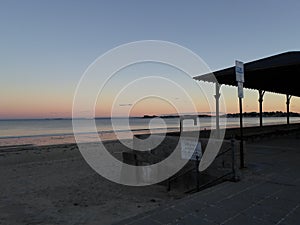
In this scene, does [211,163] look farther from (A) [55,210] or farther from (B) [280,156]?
(A) [55,210]

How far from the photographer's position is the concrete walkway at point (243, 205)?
3.48 m

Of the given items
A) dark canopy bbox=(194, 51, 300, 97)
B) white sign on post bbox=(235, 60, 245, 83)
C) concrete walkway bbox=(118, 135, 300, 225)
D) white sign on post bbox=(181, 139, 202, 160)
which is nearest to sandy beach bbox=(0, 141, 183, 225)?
white sign on post bbox=(181, 139, 202, 160)

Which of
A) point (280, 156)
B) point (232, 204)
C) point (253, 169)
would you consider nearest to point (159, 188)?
point (253, 169)

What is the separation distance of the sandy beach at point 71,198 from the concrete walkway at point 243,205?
2091 millimetres

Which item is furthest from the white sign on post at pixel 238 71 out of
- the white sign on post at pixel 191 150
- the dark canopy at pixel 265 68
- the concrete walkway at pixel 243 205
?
the dark canopy at pixel 265 68

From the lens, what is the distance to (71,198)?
7.66 meters

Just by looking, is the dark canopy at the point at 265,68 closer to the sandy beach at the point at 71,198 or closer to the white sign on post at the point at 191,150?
the white sign on post at the point at 191,150

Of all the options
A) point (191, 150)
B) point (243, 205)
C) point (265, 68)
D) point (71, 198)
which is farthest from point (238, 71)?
point (71, 198)

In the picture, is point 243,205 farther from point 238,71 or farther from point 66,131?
point 66,131

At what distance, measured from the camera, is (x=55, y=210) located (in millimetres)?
6578

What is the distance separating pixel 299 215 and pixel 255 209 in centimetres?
57

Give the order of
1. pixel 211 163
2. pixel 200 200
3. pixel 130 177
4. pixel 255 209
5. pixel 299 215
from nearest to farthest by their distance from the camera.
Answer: pixel 299 215 < pixel 255 209 < pixel 200 200 < pixel 211 163 < pixel 130 177

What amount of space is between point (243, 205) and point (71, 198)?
5.46m

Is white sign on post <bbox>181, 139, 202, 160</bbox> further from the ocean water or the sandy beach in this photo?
the ocean water
